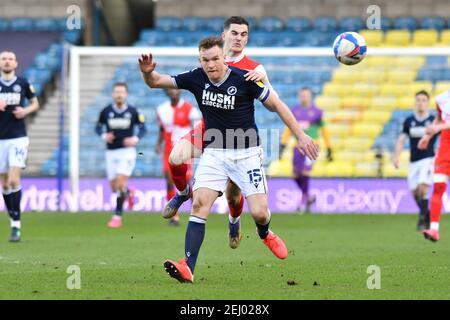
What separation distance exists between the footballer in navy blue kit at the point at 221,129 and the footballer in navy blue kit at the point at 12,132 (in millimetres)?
4613

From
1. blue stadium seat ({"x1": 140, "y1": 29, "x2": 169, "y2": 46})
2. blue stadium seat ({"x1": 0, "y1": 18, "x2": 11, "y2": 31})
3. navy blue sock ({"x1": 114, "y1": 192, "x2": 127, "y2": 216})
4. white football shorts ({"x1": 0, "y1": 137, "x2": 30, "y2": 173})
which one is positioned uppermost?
blue stadium seat ({"x1": 0, "y1": 18, "x2": 11, "y2": 31})

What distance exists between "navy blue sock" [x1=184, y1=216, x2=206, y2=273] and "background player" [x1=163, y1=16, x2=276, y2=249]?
1210mm

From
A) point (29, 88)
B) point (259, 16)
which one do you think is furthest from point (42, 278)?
point (259, 16)

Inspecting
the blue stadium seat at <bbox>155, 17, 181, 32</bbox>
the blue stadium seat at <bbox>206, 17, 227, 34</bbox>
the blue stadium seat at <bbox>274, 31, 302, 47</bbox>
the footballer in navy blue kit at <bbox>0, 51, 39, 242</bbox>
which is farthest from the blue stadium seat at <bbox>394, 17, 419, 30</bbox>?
the footballer in navy blue kit at <bbox>0, 51, 39, 242</bbox>

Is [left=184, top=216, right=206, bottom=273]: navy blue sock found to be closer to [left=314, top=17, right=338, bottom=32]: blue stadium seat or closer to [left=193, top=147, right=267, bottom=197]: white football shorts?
[left=193, top=147, right=267, bottom=197]: white football shorts

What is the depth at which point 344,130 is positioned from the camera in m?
Result: 20.0

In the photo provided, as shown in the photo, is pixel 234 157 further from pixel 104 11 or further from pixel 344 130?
pixel 104 11

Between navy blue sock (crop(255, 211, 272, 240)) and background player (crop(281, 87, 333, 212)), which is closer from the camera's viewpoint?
navy blue sock (crop(255, 211, 272, 240))

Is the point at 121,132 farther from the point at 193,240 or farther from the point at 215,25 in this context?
the point at 215,25

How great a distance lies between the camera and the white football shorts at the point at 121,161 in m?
16.0

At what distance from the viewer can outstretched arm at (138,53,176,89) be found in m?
7.99

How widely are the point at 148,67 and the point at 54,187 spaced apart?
38.6 feet

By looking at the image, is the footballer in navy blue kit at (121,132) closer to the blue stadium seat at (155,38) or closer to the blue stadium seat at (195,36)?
the blue stadium seat at (195,36)

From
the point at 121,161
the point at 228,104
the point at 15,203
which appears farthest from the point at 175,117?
the point at 228,104
